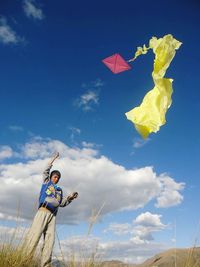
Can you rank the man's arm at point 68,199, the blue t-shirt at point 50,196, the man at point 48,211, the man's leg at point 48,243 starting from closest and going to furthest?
1. the man's leg at point 48,243
2. the man at point 48,211
3. the blue t-shirt at point 50,196
4. the man's arm at point 68,199

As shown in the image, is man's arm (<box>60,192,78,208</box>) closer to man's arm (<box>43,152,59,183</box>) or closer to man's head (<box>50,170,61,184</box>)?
man's head (<box>50,170,61,184</box>)

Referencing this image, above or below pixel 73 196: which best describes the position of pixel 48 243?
below

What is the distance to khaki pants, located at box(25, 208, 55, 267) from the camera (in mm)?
7099

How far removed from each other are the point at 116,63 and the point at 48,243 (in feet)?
14.0

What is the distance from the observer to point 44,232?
785cm

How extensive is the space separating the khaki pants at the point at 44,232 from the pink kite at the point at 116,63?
12.5ft

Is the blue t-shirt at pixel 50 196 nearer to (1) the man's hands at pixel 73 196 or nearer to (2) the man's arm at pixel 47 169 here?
(2) the man's arm at pixel 47 169

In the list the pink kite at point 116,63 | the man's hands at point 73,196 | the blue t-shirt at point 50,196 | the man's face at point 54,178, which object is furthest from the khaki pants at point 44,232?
the pink kite at point 116,63

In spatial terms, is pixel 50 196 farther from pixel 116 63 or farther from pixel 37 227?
pixel 116 63

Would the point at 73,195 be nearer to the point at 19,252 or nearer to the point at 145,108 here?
the point at 19,252

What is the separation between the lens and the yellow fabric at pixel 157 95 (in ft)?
11.1

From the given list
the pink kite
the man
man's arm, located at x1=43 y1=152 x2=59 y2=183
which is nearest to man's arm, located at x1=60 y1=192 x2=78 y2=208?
the man

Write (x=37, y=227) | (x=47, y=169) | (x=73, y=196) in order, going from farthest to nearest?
(x=47, y=169) → (x=73, y=196) → (x=37, y=227)

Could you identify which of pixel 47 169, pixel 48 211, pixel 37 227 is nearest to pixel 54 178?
pixel 47 169
